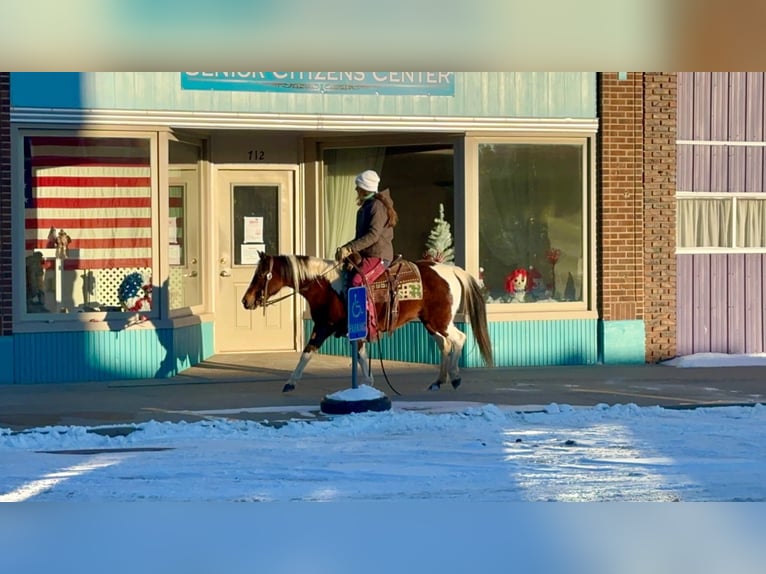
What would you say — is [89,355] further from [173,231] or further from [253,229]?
[253,229]

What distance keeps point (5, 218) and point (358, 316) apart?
4.35 meters

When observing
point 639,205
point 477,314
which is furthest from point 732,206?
point 477,314

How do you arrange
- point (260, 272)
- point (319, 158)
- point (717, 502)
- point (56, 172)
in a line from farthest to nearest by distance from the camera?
1. point (319, 158)
2. point (56, 172)
3. point (260, 272)
4. point (717, 502)

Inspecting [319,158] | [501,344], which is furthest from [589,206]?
[319,158]

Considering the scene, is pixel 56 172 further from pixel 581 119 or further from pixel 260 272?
pixel 581 119

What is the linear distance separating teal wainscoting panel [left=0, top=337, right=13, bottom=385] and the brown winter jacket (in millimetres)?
3977

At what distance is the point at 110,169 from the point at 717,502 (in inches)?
313

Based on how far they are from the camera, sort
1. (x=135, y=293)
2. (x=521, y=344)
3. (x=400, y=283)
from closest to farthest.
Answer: (x=400, y=283) → (x=135, y=293) → (x=521, y=344)

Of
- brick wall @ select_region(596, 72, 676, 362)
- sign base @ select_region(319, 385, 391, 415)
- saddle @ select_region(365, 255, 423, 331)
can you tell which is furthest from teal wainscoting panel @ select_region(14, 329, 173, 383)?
brick wall @ select_region(596, 72, 676, 362)

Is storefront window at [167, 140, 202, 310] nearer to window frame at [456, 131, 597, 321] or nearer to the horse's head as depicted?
the horse's head

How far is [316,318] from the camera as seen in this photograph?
40.2 feet

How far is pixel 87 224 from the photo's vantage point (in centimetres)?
1343

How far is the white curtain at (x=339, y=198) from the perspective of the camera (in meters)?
15.3

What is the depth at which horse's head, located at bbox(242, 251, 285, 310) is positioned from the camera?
1219 centimetres
